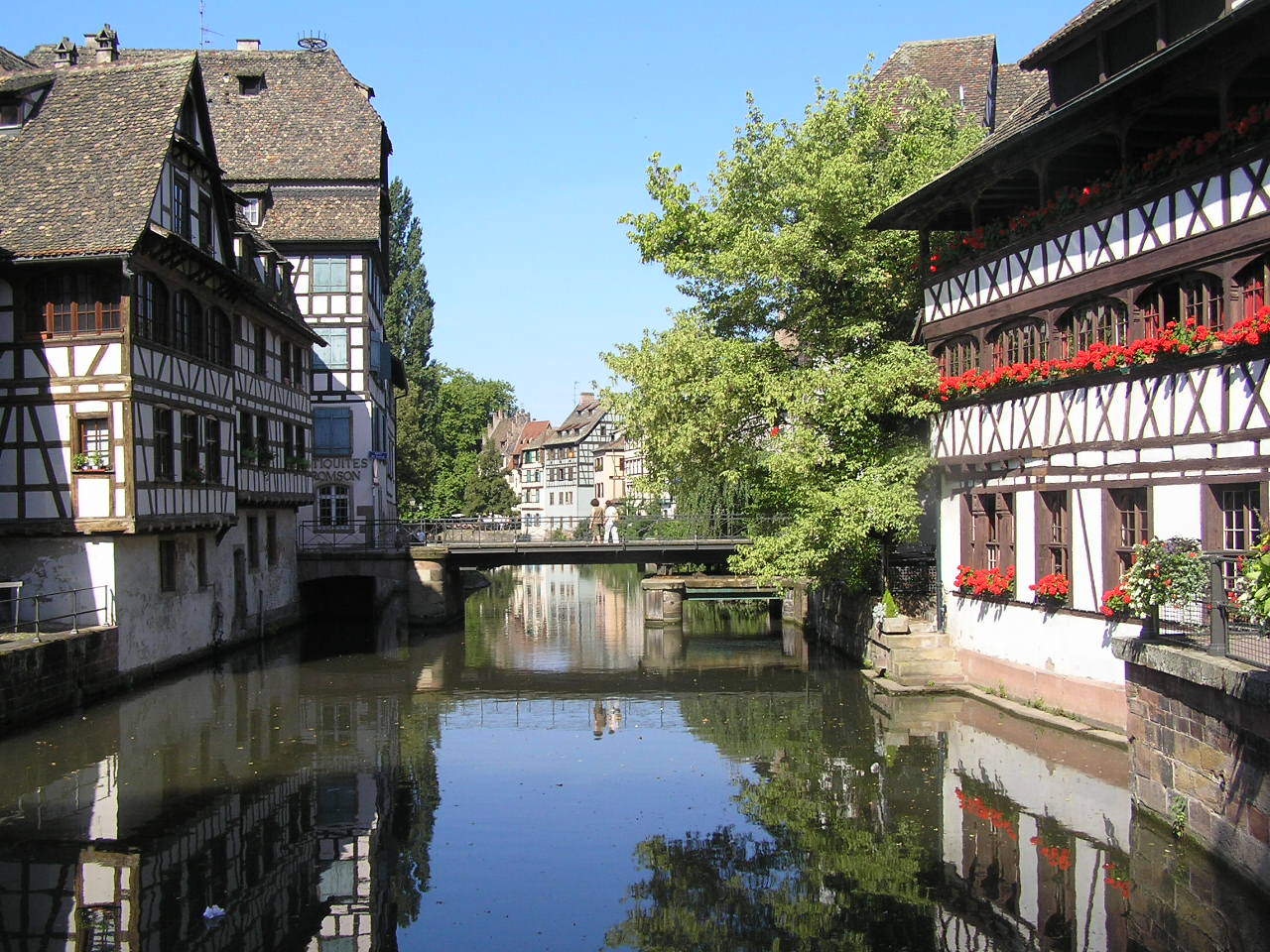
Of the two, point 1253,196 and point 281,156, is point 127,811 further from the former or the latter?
point 281,156

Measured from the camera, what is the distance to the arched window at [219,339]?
28.7 meters

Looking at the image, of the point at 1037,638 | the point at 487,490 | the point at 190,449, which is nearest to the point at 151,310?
the point at 190,449

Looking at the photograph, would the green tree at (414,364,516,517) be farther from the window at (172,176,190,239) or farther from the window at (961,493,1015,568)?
the window at (961,493,1015,568)

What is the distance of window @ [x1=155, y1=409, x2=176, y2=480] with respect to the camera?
24828 millimetres

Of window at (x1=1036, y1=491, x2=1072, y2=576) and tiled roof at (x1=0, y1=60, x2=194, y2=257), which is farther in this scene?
tiled roof at (x1=0, y1=60, x2=194, y2=257)

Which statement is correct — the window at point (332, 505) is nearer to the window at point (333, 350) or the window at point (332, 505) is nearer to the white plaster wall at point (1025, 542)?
the window at point (333, 350)

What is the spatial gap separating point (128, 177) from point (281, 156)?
64.3ft

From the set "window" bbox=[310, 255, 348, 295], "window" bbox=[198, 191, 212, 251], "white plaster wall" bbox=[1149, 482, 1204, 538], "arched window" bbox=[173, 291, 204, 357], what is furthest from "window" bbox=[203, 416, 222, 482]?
"white plaster wall" bbox=[1149, 482, 1204, 538]

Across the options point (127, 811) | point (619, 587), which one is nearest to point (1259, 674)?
point (127, 811)

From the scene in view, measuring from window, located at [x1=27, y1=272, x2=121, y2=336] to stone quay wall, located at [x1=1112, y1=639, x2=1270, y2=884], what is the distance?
18.7 metres

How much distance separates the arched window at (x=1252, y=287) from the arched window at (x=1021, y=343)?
4.26 m

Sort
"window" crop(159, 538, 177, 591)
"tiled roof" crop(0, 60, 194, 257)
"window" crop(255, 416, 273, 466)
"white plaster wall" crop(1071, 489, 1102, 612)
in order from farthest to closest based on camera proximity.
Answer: "window" crop(255, 416, 273, 466) → "window" crop(159, 538, 177, 591) → "tiled roof" crop(0, 60, 194, 257) → "white plaster wall" crop(1071, 489, 1102, 612)

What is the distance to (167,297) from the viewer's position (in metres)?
25.7

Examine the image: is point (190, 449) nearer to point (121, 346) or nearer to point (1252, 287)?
point (121, 346)
